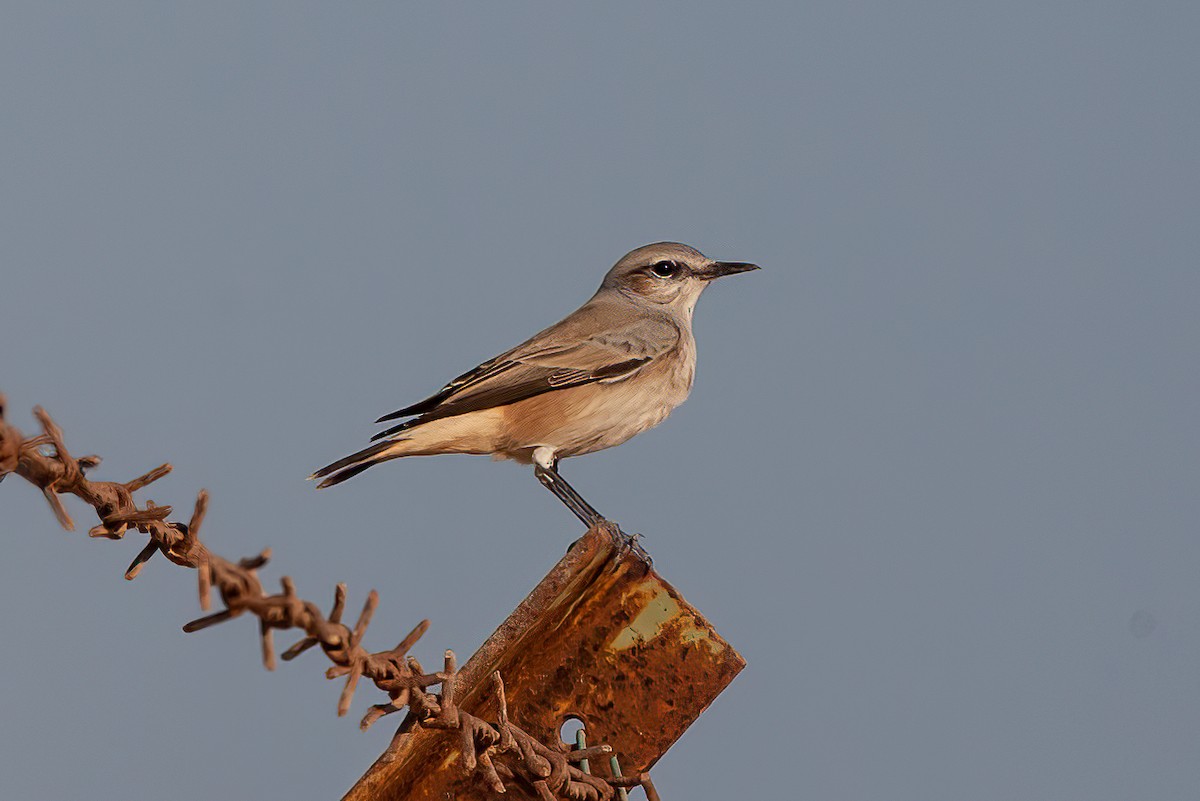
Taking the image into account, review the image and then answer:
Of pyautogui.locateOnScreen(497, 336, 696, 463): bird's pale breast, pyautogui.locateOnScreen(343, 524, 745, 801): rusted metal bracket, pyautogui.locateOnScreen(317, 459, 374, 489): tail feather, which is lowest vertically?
pyautogui.locateOnScreen(343, 524, 745, 801): rusted metal bracket

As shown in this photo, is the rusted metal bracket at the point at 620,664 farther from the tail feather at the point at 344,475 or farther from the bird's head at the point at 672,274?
the bird's head at the point at 672,274

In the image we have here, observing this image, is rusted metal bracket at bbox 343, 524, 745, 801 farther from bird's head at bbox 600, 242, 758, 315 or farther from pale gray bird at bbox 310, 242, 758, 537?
bird's head at bbox 600, 242, 758, 315

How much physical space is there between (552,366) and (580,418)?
436 mm

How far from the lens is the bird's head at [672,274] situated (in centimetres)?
951

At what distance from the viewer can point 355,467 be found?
277 inches

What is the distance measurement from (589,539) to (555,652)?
0.36 metres

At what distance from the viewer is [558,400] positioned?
7758 millimetres

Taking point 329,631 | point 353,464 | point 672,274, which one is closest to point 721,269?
point 672,274

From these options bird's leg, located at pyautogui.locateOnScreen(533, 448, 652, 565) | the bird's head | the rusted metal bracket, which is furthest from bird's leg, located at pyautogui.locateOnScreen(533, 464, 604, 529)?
the rusted metal bracket

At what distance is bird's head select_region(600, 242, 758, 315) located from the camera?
951cm

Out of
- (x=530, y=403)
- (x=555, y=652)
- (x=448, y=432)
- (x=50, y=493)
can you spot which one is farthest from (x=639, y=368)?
(x=50, y=493)

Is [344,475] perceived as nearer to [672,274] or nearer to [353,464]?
[353,464]

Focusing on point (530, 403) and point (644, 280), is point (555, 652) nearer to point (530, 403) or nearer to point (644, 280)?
point (530, 403)

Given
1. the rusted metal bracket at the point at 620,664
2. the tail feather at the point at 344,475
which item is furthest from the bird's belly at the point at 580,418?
the rusted metal bracket at the point at 620,664
